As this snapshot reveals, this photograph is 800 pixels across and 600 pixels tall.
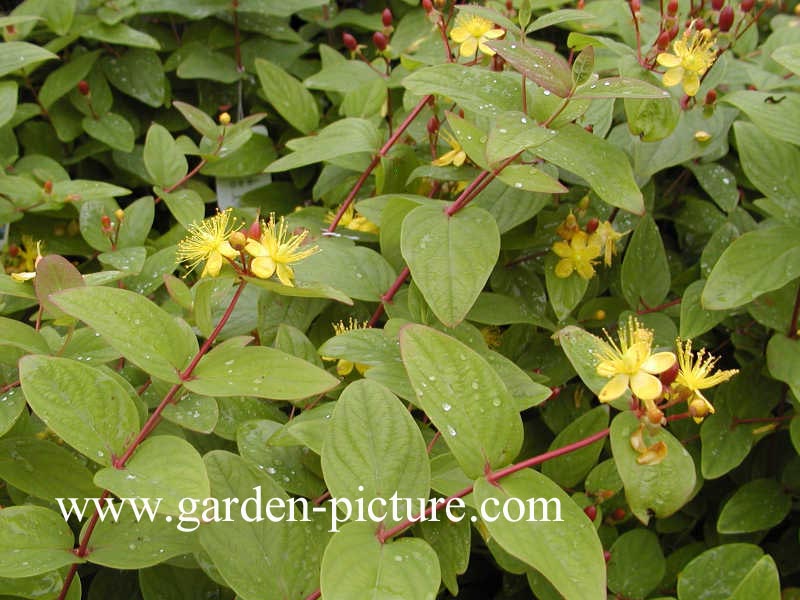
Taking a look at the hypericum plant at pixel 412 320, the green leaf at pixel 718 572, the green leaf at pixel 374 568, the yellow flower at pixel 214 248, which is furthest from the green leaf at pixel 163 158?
the green leaf at pixel 718 572

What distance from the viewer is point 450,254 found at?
914 mm

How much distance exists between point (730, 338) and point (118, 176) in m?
1.21

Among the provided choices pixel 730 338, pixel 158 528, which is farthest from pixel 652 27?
pixel 158 528

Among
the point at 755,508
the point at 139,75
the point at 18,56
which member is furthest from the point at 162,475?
the point at 139,75

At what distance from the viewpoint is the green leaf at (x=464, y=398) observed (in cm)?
72

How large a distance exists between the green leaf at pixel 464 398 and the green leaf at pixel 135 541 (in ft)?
0.99

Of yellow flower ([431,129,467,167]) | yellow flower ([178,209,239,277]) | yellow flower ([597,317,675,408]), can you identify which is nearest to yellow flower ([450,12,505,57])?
yellow flower ([431,129,467,167])

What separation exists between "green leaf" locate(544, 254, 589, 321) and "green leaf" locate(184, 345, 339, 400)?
0.41m

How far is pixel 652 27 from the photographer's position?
1.46 m

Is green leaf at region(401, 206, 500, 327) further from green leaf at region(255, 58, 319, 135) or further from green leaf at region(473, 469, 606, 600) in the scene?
green leaf at region(255, 58, 319, 135)

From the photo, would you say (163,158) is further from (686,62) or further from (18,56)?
(686,62)

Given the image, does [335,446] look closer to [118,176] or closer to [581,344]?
[581,344]

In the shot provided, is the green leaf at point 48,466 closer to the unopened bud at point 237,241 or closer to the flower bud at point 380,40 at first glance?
the unopened bud at point 237,241

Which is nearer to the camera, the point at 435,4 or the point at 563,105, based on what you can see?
the point at 563,105
